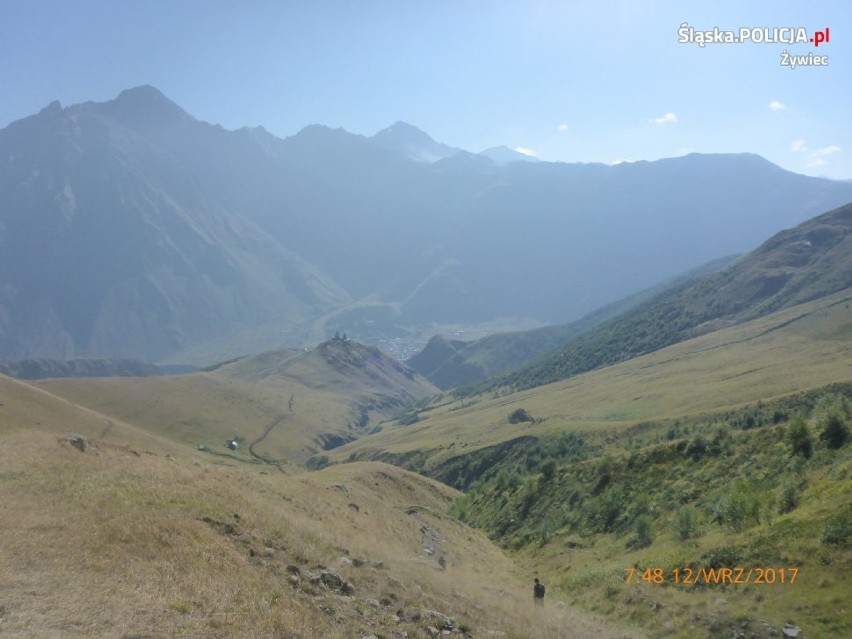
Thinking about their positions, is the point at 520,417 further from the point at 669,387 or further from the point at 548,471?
the point at 548,471

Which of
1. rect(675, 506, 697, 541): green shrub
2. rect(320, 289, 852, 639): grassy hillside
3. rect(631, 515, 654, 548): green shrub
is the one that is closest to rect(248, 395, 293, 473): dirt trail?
rect(320, 289, 852, 639): grassy hillside

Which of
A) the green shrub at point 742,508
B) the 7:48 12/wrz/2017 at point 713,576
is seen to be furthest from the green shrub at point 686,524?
the 7:48 12/wrz/2017 at point 713,576

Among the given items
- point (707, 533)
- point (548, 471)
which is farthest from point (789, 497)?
point (548, 471)

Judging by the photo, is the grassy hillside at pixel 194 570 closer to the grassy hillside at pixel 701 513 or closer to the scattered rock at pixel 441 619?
the scattered rock at pixel 441 619

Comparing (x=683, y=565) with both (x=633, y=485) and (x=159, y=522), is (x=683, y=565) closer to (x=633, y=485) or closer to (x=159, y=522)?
(x=633, y=485)

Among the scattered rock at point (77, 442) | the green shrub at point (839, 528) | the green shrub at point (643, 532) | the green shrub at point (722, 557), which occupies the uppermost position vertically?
the scattered rock at point (77, 442)

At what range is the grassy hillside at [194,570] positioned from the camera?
15391 mm

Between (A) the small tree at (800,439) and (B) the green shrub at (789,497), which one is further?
(A) the small tree at (800,439)

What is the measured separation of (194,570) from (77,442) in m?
19.9

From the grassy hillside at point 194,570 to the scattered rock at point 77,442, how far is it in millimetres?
377

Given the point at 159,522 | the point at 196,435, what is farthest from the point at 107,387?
the point at 159,522

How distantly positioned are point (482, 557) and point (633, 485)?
11.9 m

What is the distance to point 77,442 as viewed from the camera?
3322cm

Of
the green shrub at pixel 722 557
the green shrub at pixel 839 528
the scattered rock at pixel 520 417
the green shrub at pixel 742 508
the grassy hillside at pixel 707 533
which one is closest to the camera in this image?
the grassy hillside at pixel 707 533
